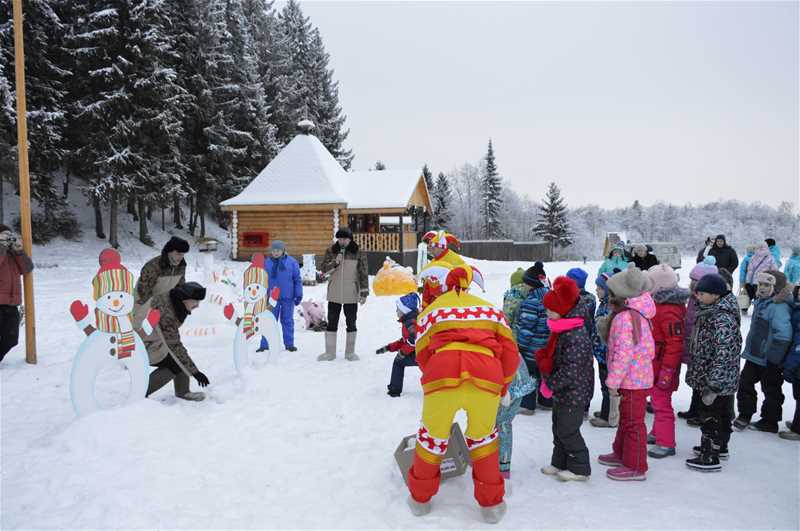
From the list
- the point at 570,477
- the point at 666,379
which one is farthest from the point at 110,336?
the point at 666,379

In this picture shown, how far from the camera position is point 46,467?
3625 millimetres

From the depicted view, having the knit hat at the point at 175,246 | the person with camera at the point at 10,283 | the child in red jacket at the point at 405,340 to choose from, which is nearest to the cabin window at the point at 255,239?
the person with camera at the point at 10,283

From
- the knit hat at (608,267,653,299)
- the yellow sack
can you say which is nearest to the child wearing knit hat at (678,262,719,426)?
the knit hat at (608,267,653,299)

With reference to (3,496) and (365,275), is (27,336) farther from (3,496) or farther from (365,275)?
(365,275)

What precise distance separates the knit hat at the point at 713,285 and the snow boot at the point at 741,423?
1.71 meters

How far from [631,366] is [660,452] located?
0.96 metres

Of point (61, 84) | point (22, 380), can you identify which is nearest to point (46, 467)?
point (22, 380)

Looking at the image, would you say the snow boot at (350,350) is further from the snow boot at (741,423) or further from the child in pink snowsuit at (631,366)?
the snow boot at (741,423)

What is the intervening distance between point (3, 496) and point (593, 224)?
3615 inches

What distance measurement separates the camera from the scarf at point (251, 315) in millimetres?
6099

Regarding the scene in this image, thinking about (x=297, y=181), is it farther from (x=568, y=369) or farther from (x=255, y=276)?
(x=568, y=369)

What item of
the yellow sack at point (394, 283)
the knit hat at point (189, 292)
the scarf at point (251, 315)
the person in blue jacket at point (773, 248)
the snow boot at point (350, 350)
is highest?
the person in blue jacket at point (773, 248)

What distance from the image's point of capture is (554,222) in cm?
4744

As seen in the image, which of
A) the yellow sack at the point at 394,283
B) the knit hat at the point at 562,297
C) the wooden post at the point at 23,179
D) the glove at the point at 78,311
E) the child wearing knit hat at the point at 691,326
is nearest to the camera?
the knit hat at the point at 562,297
